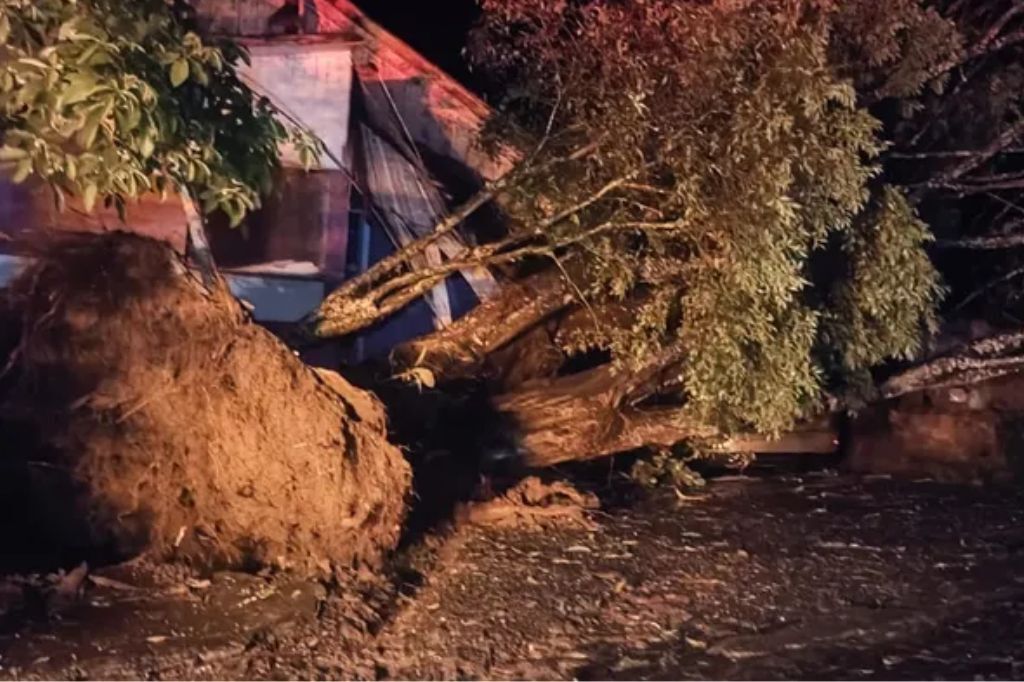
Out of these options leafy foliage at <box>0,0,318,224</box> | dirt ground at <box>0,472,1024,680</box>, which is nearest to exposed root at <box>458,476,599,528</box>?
dirt ground at <box>0,472,1024,680</box>

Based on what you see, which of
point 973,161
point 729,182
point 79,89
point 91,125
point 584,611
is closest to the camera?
point 79,89

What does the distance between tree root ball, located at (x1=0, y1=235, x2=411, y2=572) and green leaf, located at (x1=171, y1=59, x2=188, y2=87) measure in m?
1.47

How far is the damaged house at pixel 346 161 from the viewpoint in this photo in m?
9.76

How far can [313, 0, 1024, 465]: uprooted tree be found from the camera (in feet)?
23.0

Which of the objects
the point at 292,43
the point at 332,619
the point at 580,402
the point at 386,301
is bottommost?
the point at 332,619

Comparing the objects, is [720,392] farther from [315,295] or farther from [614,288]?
[315,295]

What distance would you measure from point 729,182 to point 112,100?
3383mm

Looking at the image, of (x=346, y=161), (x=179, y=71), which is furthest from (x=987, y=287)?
(x=179, y=71)

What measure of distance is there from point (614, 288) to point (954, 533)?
2820mm

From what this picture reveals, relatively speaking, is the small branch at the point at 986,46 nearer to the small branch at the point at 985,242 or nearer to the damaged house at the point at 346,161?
the small branch at the point at 985,242

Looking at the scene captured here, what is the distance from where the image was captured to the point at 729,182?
23.2 ft

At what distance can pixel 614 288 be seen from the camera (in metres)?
7.89

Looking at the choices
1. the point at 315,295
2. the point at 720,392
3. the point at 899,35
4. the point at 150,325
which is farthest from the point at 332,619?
the point at 899,35

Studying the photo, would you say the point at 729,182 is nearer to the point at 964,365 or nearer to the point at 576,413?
the point at 576,413
